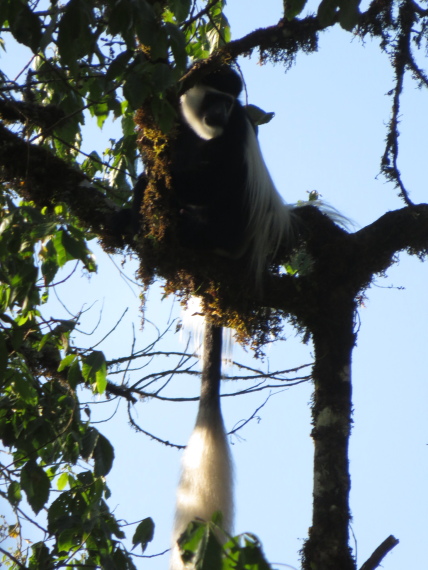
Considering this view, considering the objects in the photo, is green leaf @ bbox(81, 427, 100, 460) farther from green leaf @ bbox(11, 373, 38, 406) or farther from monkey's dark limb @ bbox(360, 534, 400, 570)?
monkey's dark limb @ bbox(360, 534, 400, 570)

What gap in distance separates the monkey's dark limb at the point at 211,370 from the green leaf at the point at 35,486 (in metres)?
0.94

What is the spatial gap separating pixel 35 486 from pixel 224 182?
63.1 inches

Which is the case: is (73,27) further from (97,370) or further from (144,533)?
(144,533)

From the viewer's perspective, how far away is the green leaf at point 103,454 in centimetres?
185

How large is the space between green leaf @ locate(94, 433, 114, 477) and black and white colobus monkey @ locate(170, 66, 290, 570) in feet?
1.15

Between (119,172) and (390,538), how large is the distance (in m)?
1.92

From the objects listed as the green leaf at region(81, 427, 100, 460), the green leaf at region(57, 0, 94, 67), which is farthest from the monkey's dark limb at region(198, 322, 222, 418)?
the green leaf at region(57, 0, 94, 67)

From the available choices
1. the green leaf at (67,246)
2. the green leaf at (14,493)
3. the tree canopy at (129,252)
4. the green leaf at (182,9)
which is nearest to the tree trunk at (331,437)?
the tree canopy at (129,252)

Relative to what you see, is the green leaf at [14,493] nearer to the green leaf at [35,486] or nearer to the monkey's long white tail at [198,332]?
the green leaf at [35,486]

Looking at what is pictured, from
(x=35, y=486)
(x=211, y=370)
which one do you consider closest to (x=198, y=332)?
(x=211, y=370)

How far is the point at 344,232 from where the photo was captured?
2.48m

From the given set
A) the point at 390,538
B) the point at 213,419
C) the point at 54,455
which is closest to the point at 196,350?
the point at 213,419

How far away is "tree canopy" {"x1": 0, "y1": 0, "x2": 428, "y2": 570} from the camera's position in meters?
1.58

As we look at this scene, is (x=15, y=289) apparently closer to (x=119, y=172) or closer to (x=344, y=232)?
(x=344, y=232)
